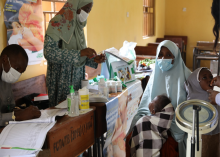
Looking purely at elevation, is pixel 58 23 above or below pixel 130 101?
above

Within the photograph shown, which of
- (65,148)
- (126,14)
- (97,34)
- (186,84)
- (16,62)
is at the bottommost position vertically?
(65,148)

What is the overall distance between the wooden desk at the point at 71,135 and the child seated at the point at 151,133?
38cm

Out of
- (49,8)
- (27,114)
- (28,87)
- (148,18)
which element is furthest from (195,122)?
(148,18)

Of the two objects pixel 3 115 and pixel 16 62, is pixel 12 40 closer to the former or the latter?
pixel 16 62

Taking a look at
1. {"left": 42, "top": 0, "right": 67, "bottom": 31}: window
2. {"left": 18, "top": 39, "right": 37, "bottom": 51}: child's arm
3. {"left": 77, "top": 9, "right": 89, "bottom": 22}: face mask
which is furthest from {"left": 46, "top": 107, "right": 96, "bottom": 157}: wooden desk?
{"left": 42, "top": 0, "right": 67, "bottom": 31}: window

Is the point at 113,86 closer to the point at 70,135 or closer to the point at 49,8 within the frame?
the point at 70,135

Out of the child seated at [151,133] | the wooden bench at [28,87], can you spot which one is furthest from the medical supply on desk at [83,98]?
the wooden bench at [28,87]

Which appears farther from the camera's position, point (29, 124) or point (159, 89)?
point (159, 89)

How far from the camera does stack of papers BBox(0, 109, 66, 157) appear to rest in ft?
4.65

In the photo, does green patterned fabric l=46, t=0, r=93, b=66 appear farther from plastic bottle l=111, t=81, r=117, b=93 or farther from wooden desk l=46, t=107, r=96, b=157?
wooden desk l=46, t=107, r=96, b=157

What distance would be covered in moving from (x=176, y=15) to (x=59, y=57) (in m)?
8.62

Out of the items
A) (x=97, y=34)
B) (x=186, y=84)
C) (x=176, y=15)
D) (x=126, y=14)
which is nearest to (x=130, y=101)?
(x=186, y=84)

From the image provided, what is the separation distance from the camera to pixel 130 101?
3074mm

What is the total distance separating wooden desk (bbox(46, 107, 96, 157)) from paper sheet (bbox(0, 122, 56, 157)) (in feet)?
0.21
